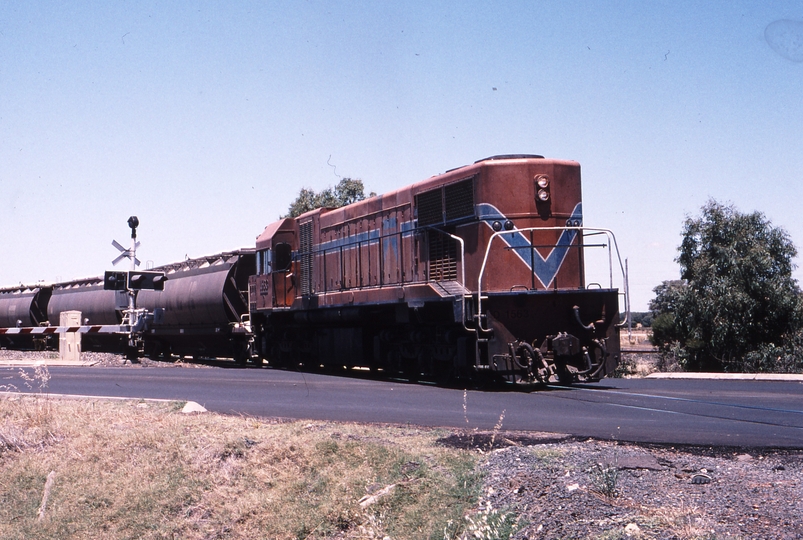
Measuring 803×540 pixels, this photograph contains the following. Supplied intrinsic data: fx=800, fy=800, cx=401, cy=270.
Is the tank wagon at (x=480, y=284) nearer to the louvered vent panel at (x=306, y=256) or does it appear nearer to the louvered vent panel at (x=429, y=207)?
the louvered vent panel at (x=429, y=207)

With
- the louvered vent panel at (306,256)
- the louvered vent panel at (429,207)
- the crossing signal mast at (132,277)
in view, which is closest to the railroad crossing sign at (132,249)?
the crossing signal mast at (132,277)

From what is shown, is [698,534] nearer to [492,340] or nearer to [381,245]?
[492,340]

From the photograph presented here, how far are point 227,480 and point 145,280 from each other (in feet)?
63.2

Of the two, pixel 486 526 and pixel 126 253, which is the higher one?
pixel 126 253

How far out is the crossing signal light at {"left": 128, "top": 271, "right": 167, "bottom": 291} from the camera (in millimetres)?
25906

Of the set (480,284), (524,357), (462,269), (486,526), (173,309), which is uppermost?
(462,269)

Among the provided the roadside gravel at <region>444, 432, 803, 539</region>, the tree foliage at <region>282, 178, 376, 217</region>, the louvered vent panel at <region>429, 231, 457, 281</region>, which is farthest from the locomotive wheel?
the tree foliage at <region>282, 178, 376, 217</region>

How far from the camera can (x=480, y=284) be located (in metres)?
14.0

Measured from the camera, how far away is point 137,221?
2623 centimetres

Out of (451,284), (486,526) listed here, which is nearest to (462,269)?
(451,284)

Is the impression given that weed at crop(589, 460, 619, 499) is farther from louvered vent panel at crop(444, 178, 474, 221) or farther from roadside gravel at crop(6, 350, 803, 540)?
louvered vent panel at crop(444, 178, 474, 221)

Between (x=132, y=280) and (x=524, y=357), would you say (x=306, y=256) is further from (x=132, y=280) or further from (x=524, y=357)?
(x=524, y=357)

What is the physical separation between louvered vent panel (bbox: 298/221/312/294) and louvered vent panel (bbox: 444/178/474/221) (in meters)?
6.60

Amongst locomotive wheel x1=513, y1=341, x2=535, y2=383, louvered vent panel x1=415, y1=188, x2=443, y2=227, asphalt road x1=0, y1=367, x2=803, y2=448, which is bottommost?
asphalt road x1=0, y1=367, x2=803, y2=448
